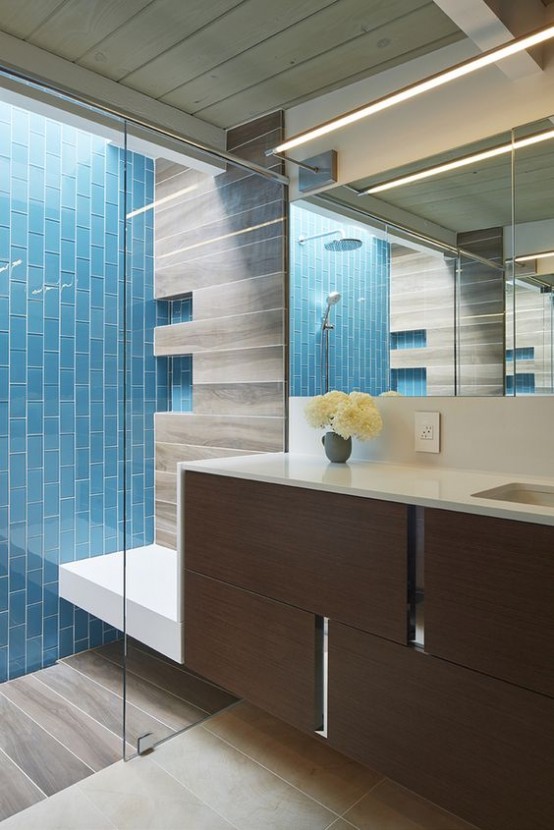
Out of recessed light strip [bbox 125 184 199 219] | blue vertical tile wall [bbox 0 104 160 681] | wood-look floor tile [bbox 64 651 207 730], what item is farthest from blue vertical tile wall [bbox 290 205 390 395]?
wood-look floor tile [bbox 64 651 207 730]

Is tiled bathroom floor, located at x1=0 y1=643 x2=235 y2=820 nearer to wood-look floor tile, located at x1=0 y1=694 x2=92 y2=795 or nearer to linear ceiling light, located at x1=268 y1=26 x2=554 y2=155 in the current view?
wood-look floor tile, located at x1=0 y1=694 x2=92 y2=795

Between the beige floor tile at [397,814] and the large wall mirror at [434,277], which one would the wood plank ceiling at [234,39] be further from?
the beige floor tile at [397,814]

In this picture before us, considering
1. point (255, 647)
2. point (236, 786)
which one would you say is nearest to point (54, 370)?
point (255, 647)

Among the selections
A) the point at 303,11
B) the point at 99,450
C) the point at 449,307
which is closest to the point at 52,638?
the point at 99,450

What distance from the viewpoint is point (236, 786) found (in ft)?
5.75

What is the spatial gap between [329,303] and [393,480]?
888 mm

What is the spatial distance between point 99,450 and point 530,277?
66.2 inches

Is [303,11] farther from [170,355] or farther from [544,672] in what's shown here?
[544,672]

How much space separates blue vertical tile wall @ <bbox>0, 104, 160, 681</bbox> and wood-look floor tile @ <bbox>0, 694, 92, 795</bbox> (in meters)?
0.23

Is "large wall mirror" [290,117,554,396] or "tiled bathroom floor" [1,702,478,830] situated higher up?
"large wall mirror" [290,117,554,396]

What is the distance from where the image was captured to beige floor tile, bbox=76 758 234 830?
160 centimetres

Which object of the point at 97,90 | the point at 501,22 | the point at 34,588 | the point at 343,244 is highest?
the point at 97,90

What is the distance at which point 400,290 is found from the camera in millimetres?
2031

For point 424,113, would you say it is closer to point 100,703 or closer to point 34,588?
point 34,588
